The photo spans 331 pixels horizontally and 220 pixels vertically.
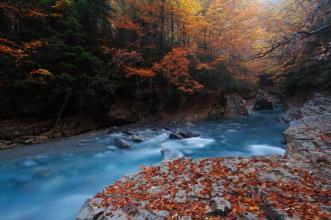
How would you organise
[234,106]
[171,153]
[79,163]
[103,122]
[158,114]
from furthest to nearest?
[234,106], [158,114], [103,122], [171,153], [79,163]

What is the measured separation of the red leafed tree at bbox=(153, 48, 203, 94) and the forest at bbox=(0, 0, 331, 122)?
0.22 ft

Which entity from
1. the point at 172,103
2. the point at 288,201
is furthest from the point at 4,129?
the point at 288,201

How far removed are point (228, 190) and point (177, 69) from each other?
1069 centimetres

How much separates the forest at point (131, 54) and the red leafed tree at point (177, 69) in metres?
0.07

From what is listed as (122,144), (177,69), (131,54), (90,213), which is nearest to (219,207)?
(90,213)

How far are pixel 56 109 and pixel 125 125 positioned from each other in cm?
441

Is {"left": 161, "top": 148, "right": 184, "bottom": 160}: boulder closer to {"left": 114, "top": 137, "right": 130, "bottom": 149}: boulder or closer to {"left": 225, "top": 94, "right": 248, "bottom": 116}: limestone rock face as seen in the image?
{"left": 114, "top": 137, "right": 130, "bottom": 149}: boulder

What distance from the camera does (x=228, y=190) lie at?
365cm

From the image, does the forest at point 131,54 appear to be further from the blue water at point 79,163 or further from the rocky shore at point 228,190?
the rocky shore at point 228,190

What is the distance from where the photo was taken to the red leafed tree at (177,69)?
509 inches

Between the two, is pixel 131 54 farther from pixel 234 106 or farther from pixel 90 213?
pixel 90 213

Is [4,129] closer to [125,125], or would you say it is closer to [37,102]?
[37,102]

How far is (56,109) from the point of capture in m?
11.8

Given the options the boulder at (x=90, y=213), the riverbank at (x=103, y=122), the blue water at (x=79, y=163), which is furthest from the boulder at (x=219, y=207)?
the riverbank at (x=103, y=122)
